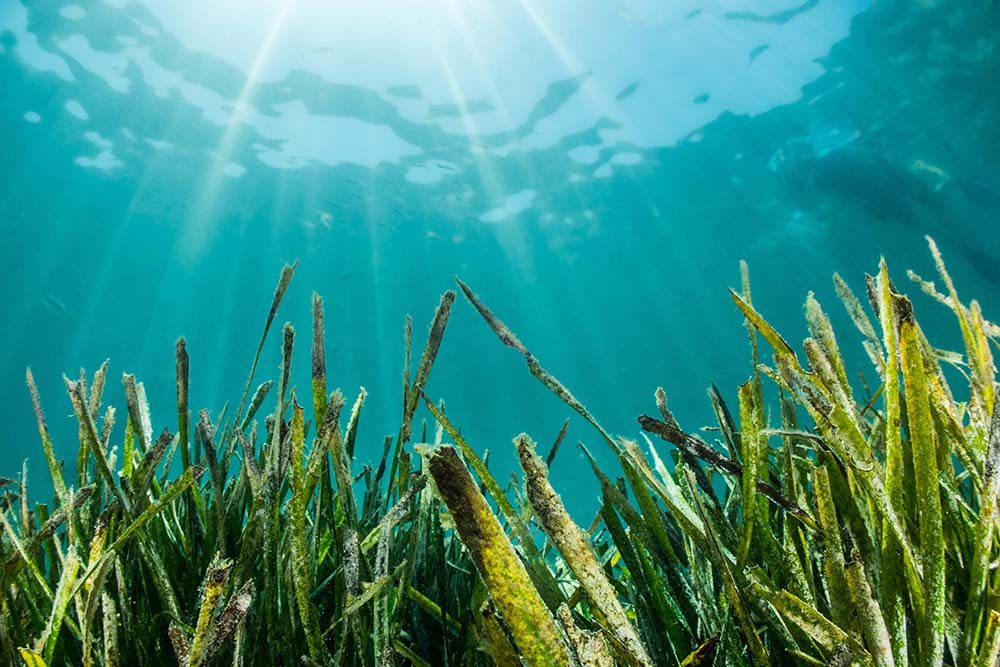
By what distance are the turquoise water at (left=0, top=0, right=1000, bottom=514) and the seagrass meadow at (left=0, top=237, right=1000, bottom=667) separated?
1742 cm

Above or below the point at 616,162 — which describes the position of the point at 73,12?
above

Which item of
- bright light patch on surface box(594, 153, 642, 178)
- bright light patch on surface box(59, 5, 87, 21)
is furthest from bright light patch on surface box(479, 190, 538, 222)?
bright light patch on surface box(59, 5, 87, 21)

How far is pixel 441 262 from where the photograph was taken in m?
31.6

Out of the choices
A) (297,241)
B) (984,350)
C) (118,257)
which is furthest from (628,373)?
(984,350)

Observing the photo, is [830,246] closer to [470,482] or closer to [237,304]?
[470,482]

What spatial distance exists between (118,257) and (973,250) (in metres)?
45.3

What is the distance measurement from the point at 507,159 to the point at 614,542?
2445cm

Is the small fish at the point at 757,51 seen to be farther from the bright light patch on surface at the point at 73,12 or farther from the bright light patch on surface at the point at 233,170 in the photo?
the bright light patch on surface at the point at 73,12

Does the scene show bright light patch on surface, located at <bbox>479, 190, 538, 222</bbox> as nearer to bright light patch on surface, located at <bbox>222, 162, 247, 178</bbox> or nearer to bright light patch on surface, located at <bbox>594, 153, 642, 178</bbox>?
bright light patch on surface, located at <bbox>594, 153, 642, 178</bbox>

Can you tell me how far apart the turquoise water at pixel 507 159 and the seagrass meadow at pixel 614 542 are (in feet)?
57.1

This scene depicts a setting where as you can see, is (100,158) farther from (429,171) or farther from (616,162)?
(616,162)

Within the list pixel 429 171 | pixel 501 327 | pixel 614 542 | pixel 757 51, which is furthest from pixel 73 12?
pixel 614 542

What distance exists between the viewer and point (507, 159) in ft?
78.5

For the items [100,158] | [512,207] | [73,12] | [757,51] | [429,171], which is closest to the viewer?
[73,12]
